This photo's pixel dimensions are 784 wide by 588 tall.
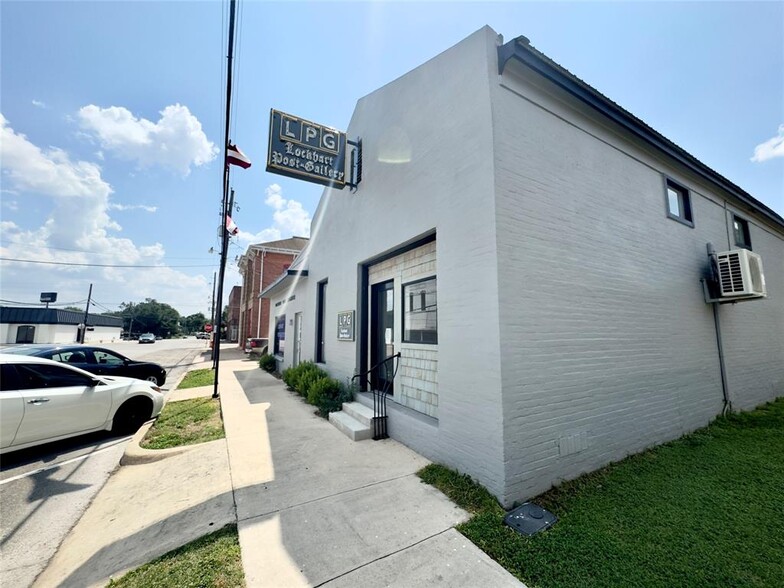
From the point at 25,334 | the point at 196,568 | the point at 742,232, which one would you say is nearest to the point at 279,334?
the point at 196,568

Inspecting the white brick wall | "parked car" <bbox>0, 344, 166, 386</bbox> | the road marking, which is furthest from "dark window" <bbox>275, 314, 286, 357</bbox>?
the white brick wall

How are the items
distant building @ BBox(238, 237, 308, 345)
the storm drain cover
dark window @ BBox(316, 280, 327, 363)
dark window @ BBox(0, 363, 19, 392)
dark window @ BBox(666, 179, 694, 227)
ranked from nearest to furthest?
the storm drain cover → dark window @ BBox(0, 363, 19, 392) → dark window @ BBox(666, 179, 694, 227) → dark window @ BBox(316, 280, 327, 363) → distant building @ BBox(238, 237, 308, 345)

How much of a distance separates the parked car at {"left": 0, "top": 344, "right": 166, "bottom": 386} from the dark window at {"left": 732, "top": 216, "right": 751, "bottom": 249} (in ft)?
52.5

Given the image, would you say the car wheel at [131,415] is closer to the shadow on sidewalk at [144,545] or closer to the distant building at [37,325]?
the shadow on sidewalk at [144,545]

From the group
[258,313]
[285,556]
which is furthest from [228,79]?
[258,313]

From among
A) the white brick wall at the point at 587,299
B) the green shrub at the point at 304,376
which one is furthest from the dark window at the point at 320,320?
the white brick wall at the point at 587,299

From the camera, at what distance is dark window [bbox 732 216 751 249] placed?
25.9ft

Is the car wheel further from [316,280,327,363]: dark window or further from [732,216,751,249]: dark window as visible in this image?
[732,216,751,249]: dark window

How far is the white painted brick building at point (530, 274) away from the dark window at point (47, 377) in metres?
4.47

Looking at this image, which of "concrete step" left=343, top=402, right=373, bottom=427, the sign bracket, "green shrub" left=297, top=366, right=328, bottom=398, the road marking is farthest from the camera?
"green shrub" left=297, top=366, right=328, bottom=398

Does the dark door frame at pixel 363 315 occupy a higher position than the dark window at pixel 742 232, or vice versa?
the dark window at pixel 742 232

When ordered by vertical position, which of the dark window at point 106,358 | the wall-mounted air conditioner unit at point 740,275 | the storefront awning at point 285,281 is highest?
the storefront awning at point 285,281

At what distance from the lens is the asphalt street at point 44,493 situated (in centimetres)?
276

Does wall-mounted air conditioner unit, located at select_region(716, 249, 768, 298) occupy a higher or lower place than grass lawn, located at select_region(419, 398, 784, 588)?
higher
